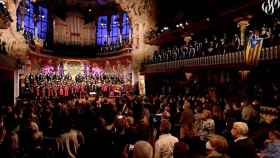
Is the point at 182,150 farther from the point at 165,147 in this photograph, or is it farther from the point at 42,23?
the point at 42,23

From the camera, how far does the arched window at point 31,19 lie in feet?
86.1

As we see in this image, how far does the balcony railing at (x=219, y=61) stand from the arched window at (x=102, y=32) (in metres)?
13.3

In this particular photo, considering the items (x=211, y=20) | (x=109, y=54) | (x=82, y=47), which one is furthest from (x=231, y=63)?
(x=82, y=47)

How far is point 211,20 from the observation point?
18188 mm

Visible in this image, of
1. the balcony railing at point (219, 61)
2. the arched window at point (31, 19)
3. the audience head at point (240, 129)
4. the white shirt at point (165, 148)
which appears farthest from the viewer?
the arched window at point (31, 19)

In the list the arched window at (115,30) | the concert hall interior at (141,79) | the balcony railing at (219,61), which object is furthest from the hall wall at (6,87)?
the arched window at (115,30)

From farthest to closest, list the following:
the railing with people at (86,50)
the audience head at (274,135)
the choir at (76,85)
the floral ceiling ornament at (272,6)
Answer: the railing with people at (86,50) < the choir at (76,85) < the floral ceiling ornament at (272,6) < the audience head at (274,135)

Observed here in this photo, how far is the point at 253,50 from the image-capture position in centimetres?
1262

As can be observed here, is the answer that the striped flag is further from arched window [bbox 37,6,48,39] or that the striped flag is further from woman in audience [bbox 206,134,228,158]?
arched window [bbox 37,6,48,39]

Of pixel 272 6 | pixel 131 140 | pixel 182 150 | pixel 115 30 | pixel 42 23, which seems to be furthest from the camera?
pixel 115 30

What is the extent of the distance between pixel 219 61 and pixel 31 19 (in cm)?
2081

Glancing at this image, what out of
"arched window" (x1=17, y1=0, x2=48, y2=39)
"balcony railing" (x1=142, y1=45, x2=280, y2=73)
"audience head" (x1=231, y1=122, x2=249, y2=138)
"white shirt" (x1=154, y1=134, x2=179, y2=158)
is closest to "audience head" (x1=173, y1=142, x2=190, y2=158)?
"white shirt" (x1=154, y1=134, x2=179, y2=158)

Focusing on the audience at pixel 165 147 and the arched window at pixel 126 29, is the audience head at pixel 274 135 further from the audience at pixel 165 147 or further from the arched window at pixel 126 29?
the arched window at pixel 126 29

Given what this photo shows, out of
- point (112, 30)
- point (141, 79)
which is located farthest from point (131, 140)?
point (112, 30)
